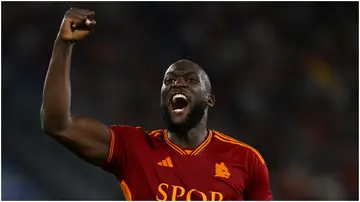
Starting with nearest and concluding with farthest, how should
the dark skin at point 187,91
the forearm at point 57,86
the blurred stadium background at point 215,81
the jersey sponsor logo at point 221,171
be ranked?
the forearm at point 57,86
the jersey sponsor logo at point 221,171
the dark skin at point 187,91
the blurred stadium background at point 215,81

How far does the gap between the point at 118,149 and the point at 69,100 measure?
411 mm

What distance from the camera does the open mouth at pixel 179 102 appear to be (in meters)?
2.69

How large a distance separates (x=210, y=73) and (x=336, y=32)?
4.99 feet

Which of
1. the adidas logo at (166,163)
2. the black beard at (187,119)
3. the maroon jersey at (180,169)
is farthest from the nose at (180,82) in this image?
the adidas logo at (166,163)

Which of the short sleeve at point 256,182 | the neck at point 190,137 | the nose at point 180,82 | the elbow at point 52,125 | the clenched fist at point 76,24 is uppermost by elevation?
the clenched fist at point 76,24

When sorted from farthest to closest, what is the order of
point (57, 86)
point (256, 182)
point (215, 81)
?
point (215, 81) < point (256, 182) < point (57, 86)

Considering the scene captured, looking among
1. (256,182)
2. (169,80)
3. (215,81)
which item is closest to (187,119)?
(169,80)

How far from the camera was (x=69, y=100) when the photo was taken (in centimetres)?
221

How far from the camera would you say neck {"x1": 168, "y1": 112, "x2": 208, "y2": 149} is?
2.74 m

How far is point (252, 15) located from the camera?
6910 mm

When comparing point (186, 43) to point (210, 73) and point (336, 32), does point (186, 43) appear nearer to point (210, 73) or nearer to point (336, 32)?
point (210, 73)

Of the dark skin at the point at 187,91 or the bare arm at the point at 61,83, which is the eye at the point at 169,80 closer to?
the dark skin at the point at 187,91

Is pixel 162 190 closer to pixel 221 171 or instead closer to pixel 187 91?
pixel 221 171

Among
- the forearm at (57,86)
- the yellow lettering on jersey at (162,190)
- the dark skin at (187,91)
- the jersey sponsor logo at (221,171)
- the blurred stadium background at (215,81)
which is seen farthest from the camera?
the blurred stadium background at (215,81)
